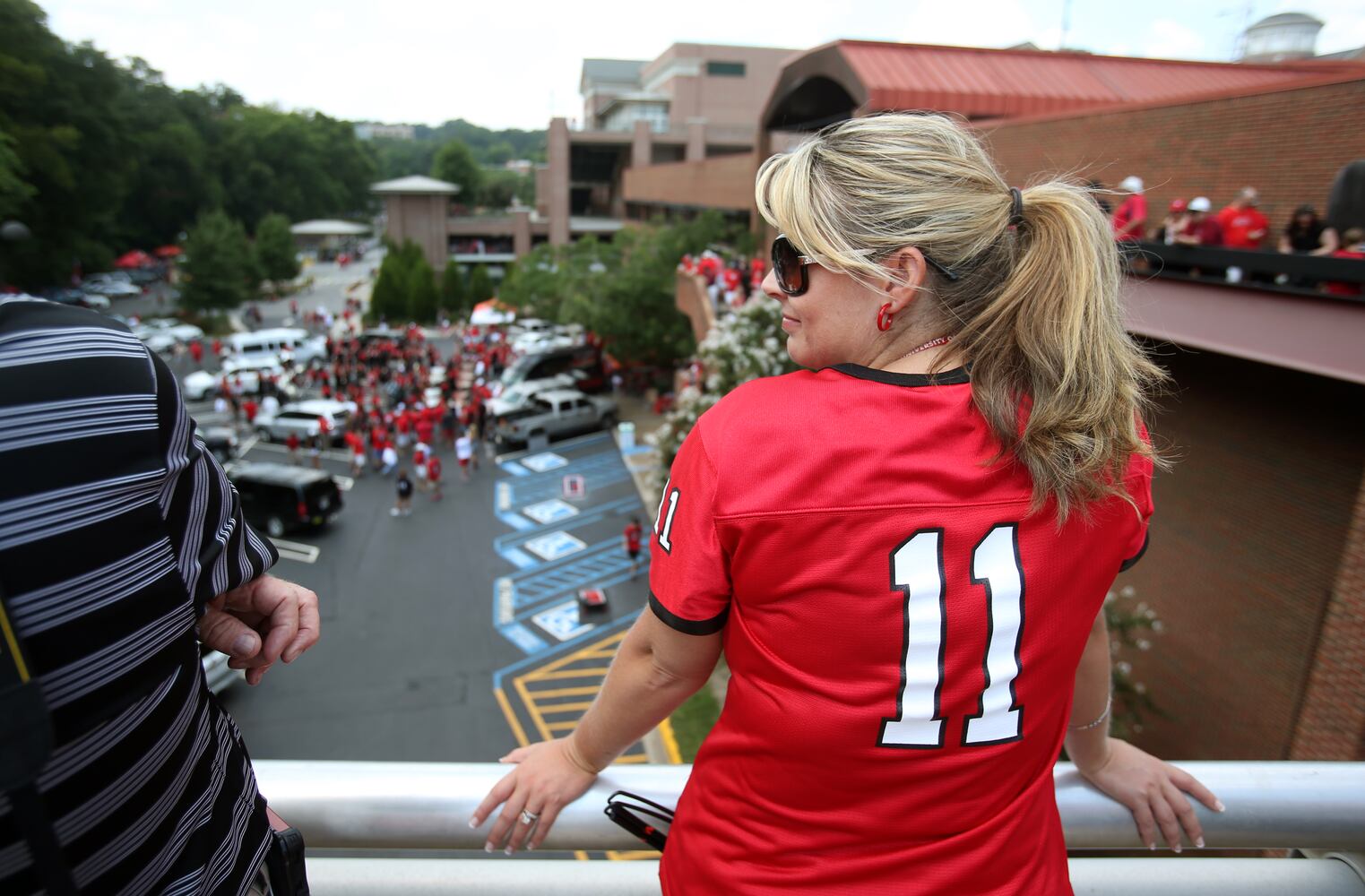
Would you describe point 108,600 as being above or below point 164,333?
above

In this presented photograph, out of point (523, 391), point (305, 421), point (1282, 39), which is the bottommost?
point (305, 421)

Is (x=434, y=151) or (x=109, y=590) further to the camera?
(x=434, y=151)

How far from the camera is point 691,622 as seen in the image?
4.29 ft

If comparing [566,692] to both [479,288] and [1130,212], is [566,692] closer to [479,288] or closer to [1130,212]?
[1130,212]

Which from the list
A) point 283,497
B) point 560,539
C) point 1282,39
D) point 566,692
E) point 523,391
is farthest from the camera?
point 523,391

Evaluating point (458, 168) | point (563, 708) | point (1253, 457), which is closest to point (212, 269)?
point (563, 708)

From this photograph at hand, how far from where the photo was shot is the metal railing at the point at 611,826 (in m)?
1.48

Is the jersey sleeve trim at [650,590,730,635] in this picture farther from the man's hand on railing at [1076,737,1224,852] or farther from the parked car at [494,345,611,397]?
the parked car at [494,345,611,397]

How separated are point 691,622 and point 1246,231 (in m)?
8.82

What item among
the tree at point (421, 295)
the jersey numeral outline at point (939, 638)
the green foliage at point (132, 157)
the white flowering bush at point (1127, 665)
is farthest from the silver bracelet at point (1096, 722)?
the tree at point (421, 295)

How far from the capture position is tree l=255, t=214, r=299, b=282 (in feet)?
173

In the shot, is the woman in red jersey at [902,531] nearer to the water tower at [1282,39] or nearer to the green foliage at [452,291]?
the water tower at [1282,39]

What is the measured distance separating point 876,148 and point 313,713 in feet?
41.0

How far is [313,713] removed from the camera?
11.6 metres
